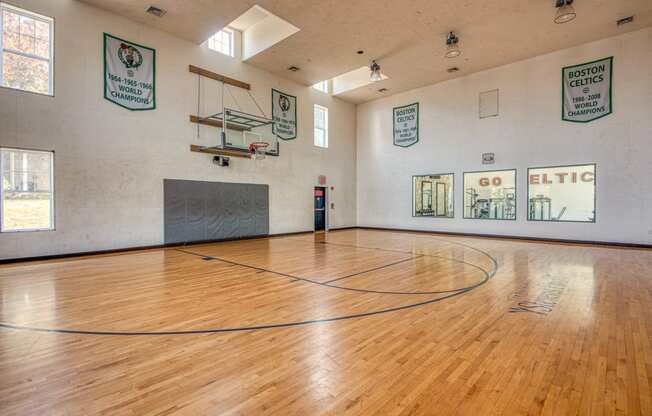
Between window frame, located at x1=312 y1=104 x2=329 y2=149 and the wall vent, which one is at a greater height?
the wall vent

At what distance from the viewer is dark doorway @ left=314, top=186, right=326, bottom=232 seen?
1330 cm

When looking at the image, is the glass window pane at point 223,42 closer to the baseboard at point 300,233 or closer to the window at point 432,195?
the baseboard at point 300,233

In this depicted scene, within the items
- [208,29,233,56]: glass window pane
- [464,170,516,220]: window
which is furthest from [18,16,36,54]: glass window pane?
[464,170,516,220]: window

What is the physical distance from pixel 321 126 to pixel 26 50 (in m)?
9.15

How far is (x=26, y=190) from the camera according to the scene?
680cm

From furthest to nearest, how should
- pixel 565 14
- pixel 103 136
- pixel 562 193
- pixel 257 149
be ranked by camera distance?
pixel 257 149 → pixel 562 193 → pixel 103 136 → pixel 565 14

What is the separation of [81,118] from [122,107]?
0.95m

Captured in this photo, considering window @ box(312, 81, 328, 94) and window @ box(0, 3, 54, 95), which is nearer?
window @ box(0, 3, 54, 95)

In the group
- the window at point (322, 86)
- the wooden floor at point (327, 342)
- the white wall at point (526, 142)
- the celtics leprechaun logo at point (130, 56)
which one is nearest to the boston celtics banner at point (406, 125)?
the white wall at point (526, 142)

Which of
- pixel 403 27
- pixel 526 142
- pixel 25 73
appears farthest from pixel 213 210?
pixel 526 142

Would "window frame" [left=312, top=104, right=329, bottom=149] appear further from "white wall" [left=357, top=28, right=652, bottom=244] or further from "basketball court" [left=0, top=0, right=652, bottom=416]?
"white wall" [left=357, top=28, right=652, bottom=244]

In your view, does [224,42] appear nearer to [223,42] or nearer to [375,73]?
[223,42]

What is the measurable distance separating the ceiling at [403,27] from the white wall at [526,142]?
2.22ft

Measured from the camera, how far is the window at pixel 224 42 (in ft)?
32.9
